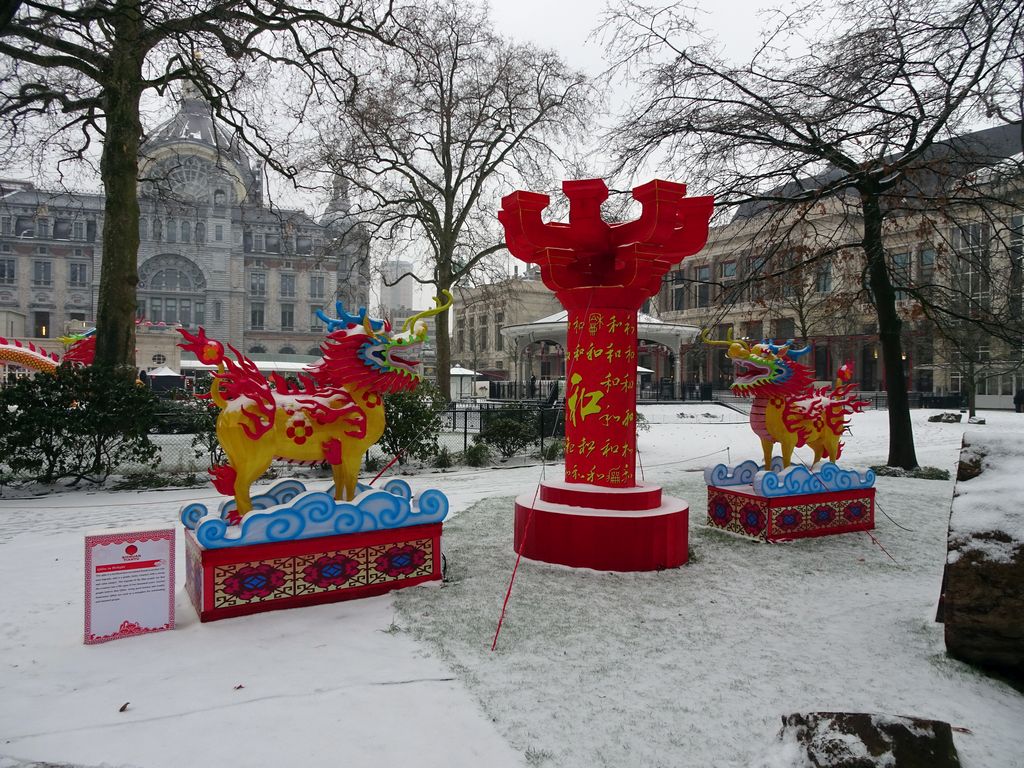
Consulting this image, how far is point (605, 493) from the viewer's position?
6.11m

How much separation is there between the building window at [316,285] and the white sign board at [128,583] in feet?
214

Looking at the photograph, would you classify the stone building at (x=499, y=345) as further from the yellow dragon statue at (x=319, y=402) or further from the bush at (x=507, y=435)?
the yellow dragon statue at (x=319, y=402)

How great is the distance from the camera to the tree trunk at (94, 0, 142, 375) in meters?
11.3

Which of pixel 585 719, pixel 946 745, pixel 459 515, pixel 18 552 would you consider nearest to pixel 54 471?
pixel 18 552

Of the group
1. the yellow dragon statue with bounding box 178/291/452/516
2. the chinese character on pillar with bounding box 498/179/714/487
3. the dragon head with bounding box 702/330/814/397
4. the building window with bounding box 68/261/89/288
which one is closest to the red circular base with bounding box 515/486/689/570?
the chinese character on pillar with bounding box 498/179/714/487

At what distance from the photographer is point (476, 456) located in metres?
13.4

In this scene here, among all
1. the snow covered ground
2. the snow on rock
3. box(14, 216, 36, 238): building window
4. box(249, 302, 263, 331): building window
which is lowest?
the snow covered ground

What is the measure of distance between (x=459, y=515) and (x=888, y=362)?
31.5 ft

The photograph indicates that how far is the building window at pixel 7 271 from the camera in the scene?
56438mm

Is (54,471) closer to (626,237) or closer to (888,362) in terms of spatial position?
(626,237)

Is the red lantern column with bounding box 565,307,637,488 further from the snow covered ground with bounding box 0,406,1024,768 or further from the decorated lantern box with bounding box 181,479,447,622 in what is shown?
the decorated lantern box with bounding box 181,479,447,622

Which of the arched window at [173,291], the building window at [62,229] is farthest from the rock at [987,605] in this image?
the building window at [62,229]

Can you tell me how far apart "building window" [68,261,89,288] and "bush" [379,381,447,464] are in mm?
59941

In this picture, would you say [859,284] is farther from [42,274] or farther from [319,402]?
[42,274]
